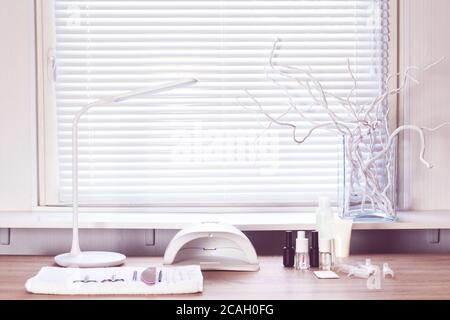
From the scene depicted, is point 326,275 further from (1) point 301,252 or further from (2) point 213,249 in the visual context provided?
(2) point 213,249

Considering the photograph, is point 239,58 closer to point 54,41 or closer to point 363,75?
point 363,75

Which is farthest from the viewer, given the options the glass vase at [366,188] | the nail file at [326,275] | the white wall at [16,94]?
the white wall at [16,94]

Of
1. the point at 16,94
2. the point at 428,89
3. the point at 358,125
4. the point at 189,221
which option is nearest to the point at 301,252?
the point at 189,221

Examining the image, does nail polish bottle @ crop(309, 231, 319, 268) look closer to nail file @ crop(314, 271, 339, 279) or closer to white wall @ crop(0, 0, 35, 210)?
nail file @ crop(314, 271, 339, 279)

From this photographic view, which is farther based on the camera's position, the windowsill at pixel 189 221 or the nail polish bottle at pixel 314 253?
the windowsill at pixel 189 221

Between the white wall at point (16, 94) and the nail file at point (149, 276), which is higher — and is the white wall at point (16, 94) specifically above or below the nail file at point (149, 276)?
above

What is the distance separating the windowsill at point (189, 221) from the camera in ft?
7.05

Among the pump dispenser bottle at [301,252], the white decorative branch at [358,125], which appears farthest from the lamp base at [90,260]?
the white decorative branch at [358,125]

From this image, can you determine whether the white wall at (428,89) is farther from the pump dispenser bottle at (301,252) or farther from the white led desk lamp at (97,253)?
the white led desk lamp at (97,253)

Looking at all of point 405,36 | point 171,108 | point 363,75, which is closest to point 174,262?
point 171,108

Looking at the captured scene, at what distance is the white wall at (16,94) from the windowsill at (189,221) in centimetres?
15

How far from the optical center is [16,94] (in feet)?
7.82

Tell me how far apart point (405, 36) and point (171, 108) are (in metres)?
0.85

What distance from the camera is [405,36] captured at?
2.39 meters
